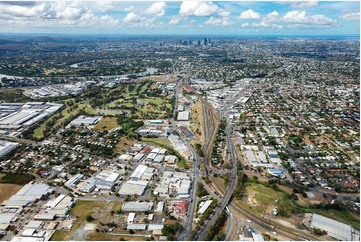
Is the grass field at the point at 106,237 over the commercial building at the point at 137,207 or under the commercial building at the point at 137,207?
under

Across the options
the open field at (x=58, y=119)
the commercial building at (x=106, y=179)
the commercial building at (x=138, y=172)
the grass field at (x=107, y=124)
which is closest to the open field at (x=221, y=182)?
the commercial building at (x=138, y=172)

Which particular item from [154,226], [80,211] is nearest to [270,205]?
[154,226]

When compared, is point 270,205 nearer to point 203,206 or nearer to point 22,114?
point 203,206

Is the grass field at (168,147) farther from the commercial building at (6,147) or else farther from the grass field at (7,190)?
the commercial building at (6,147)

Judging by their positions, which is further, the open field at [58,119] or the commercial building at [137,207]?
the open field at [58,119]

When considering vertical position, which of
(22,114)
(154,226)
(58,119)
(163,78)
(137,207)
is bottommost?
(154,226)

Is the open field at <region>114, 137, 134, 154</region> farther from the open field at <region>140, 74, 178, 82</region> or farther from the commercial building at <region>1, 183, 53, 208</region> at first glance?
the open field at <region>140, 74, 178, 82</region>
